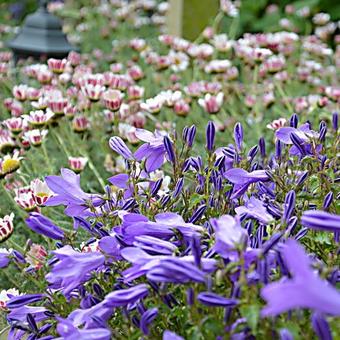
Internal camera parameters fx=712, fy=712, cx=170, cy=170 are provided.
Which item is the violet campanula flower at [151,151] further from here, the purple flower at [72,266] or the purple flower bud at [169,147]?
the purple flower at [72,266]

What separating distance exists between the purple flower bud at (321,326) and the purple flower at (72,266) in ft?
1.04

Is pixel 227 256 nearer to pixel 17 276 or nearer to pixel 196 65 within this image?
pixel 17 276

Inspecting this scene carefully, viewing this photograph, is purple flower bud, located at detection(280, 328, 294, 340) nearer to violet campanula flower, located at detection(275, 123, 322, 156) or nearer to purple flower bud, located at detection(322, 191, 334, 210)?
purple flower bud, located at detection(322, 191, 334, 210)

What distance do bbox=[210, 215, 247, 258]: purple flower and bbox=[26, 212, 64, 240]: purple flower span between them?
11.8 inches

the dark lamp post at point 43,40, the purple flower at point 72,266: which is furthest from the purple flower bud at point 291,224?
the dark lamp post at point 43,40

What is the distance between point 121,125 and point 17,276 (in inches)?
20.8

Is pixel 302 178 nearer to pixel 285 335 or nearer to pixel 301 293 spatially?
pixel 285 335

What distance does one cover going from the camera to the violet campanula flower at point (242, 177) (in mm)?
1076

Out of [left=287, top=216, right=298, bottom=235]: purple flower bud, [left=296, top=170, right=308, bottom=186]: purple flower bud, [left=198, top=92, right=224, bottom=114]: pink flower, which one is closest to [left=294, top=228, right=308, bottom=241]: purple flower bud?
[left=287, top=216, right=298, bottom=235]: purple flower bud

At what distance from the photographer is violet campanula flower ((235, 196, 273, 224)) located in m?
0.95

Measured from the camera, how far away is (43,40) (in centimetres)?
289

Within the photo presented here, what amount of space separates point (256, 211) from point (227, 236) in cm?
20

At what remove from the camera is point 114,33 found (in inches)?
147

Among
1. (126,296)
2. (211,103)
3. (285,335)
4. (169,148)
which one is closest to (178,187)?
(169,148)
